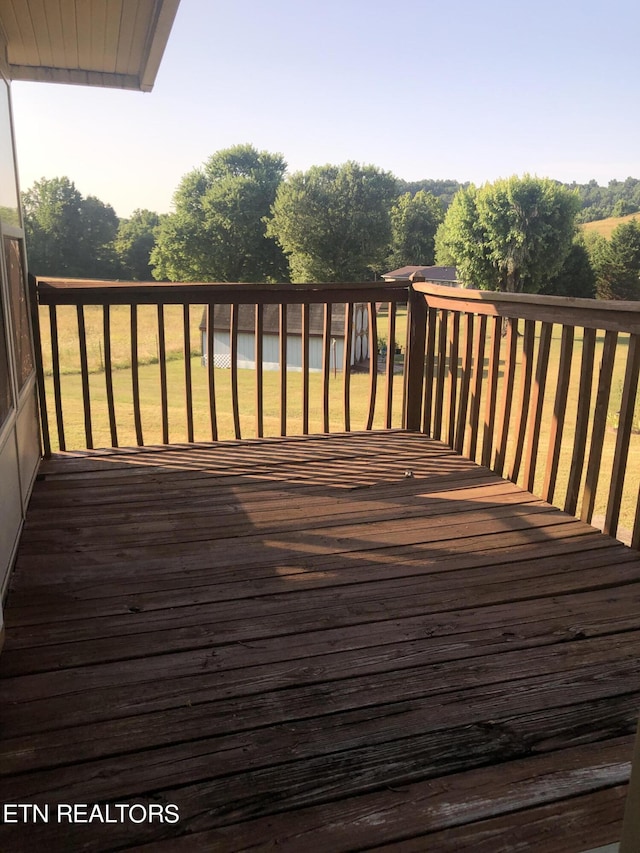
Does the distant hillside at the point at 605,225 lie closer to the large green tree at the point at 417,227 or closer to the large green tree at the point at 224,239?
the large green tree at the point at 417,227

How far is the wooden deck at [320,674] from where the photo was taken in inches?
45.7

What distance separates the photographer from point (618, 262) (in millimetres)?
34125

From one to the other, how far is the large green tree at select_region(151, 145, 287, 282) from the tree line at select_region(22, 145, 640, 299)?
64 millimetres

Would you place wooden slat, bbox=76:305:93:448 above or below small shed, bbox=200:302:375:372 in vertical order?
above

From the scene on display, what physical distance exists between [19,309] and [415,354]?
2.29 metres

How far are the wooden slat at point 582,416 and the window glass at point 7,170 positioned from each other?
2.42 metres

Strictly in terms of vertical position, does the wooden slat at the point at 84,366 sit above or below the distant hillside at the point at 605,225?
below

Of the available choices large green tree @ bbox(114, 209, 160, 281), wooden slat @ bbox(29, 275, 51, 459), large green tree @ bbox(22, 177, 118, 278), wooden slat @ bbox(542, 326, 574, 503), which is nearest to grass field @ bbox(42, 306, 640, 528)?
wooden slat @ bbox(29, 275, 51, 459)

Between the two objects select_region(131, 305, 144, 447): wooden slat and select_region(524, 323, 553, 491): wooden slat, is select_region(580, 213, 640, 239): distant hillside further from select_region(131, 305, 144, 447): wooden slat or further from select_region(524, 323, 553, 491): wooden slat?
select_region(131, 305, 144, 447): wooden slat

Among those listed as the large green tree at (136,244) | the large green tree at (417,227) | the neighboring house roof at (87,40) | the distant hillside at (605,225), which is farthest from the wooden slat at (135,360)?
the large green tree at (417,227)

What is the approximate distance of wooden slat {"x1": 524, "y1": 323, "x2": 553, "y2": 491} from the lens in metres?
2.67

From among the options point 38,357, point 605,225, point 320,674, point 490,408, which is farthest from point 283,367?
point 605,225

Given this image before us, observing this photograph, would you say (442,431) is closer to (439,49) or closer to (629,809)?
(629,809)

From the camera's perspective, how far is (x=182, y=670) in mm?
1582
